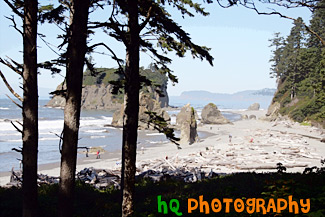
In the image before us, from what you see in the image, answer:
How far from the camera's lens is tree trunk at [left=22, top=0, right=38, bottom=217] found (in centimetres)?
643

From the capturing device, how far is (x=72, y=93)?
20.1 feet

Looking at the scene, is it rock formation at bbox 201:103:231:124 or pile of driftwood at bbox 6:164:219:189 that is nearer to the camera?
pile of driftwood at bbox 6:164:219:189

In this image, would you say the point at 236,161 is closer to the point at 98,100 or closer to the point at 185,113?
the point at 185,113

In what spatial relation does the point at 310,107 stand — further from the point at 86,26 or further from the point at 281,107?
the point at 86,26

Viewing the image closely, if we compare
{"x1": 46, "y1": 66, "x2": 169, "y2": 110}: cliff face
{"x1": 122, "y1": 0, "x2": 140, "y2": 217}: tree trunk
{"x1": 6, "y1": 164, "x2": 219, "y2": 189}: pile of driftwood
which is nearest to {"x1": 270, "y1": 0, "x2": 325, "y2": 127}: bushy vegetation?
{"x1": 6, "y1": 164, "x2": 219, "y2": 189}: pile of driftwood

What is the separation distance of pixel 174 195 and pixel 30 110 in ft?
15.4

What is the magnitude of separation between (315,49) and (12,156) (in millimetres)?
53542

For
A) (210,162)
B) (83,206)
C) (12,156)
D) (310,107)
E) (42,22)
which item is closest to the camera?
(83,206)

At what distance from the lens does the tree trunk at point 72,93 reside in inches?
241

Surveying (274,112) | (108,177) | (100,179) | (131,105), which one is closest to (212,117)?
(274,112)

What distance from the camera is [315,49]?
2234 inches

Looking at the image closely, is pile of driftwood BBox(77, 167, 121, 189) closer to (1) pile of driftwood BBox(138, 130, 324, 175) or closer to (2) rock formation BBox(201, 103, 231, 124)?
(1) pile of driftwood BBox(138, 130, 324, 175)

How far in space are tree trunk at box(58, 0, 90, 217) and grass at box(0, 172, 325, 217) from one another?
136cm

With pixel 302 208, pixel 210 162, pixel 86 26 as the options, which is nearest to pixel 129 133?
pixel 86 26
